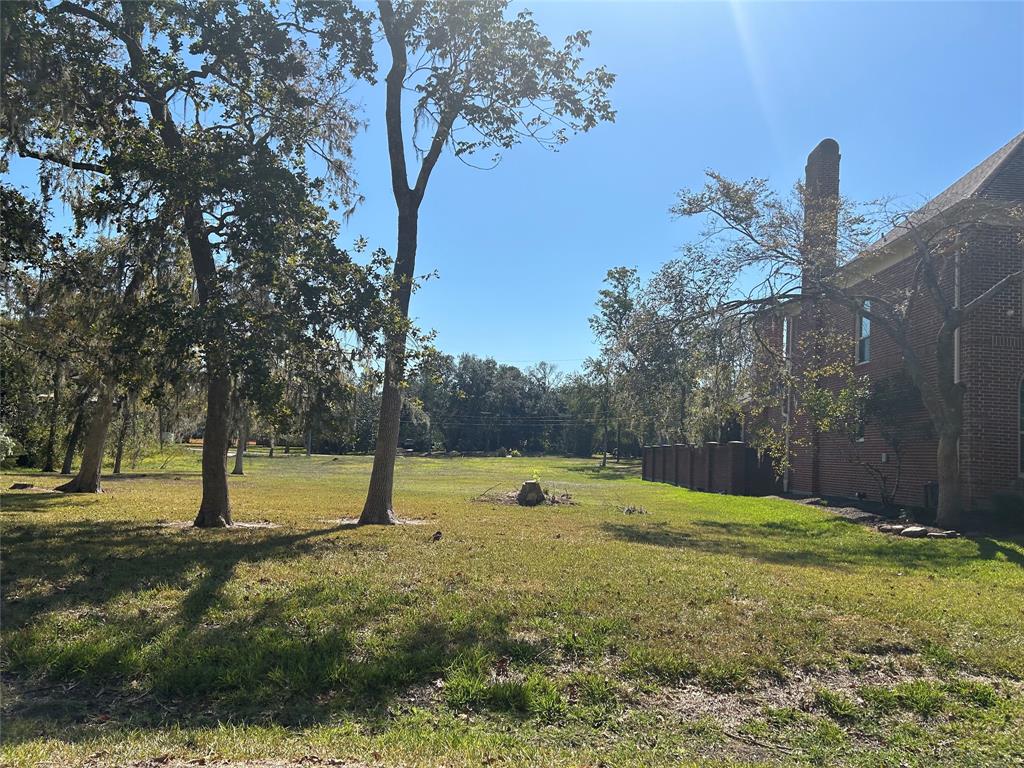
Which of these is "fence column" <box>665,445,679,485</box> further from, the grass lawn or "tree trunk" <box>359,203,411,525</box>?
the grass lawn

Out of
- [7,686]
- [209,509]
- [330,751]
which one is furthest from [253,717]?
[209,509]

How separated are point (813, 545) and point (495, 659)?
944 cm

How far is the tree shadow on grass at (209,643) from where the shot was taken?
14.3ft

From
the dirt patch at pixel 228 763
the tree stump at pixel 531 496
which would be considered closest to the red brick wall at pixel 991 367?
the tree stump at pixel 531 496

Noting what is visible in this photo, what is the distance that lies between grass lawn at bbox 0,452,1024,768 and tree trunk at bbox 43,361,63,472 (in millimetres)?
5279

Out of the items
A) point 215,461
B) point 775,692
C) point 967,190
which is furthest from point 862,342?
point 775,692

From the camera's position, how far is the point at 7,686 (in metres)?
4.61

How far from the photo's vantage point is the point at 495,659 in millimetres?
5113

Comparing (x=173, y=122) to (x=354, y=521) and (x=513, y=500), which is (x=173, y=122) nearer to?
(x=354, y=521)

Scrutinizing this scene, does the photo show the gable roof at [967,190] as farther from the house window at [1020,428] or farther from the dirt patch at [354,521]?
the dirt patch at [354,521]

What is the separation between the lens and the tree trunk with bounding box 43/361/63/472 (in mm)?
14313

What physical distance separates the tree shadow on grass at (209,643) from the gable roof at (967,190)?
1319cm

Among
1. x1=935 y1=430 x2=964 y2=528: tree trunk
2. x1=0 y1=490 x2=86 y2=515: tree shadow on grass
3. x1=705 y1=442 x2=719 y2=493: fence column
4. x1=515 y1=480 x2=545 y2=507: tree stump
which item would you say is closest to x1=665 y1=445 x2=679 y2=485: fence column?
x1=705 y1=442 x2=719 y2=493: fence column

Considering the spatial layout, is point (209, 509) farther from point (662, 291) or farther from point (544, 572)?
point (662, 291)
